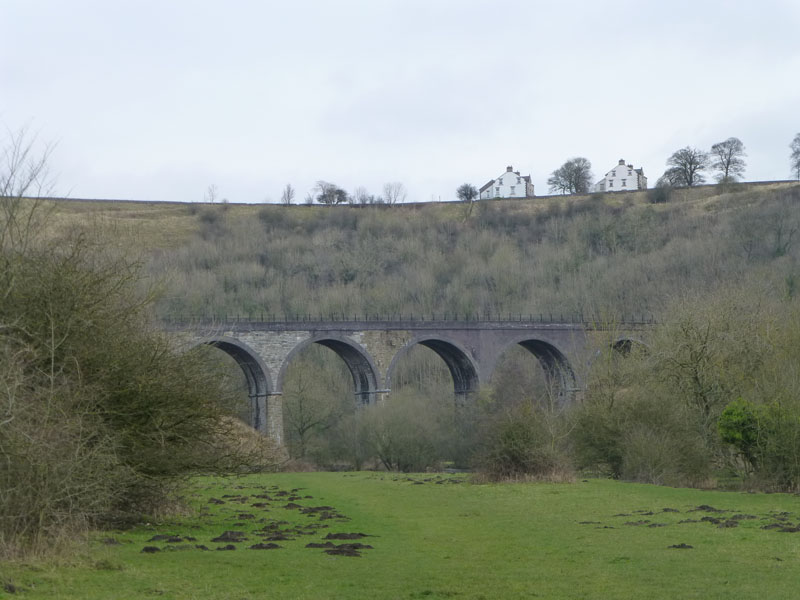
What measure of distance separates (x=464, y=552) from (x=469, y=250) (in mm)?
76014

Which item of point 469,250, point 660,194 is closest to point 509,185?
point 660,194

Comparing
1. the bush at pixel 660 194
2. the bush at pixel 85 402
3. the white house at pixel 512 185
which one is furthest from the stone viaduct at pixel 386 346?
the white house at pixel 512 185

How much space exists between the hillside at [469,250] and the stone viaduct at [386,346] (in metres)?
7.33

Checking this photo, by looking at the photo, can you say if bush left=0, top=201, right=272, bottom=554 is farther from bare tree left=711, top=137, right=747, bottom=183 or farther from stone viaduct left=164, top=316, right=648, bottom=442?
bare tree left=711, top=137, right=747, bottom=183

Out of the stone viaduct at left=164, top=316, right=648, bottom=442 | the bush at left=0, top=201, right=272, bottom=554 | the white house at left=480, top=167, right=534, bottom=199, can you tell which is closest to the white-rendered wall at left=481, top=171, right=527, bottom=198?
the white house at left=480, top=167, right=534, bottom=199

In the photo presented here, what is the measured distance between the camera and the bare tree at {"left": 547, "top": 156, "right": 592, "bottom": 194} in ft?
373

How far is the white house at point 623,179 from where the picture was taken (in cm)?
11812

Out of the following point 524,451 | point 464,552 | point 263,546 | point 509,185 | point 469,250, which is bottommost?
point 464,552

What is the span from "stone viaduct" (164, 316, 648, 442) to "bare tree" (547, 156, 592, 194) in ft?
197

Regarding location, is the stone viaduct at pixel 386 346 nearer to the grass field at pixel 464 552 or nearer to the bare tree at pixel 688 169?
the grass field at pixel 464 552

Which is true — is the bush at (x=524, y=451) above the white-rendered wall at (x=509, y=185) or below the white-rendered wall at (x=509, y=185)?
below

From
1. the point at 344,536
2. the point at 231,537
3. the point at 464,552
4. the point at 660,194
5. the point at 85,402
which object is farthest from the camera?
the point at 660,194

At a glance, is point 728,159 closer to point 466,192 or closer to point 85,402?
point 466,192

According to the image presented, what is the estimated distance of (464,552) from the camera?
43.5 feet
